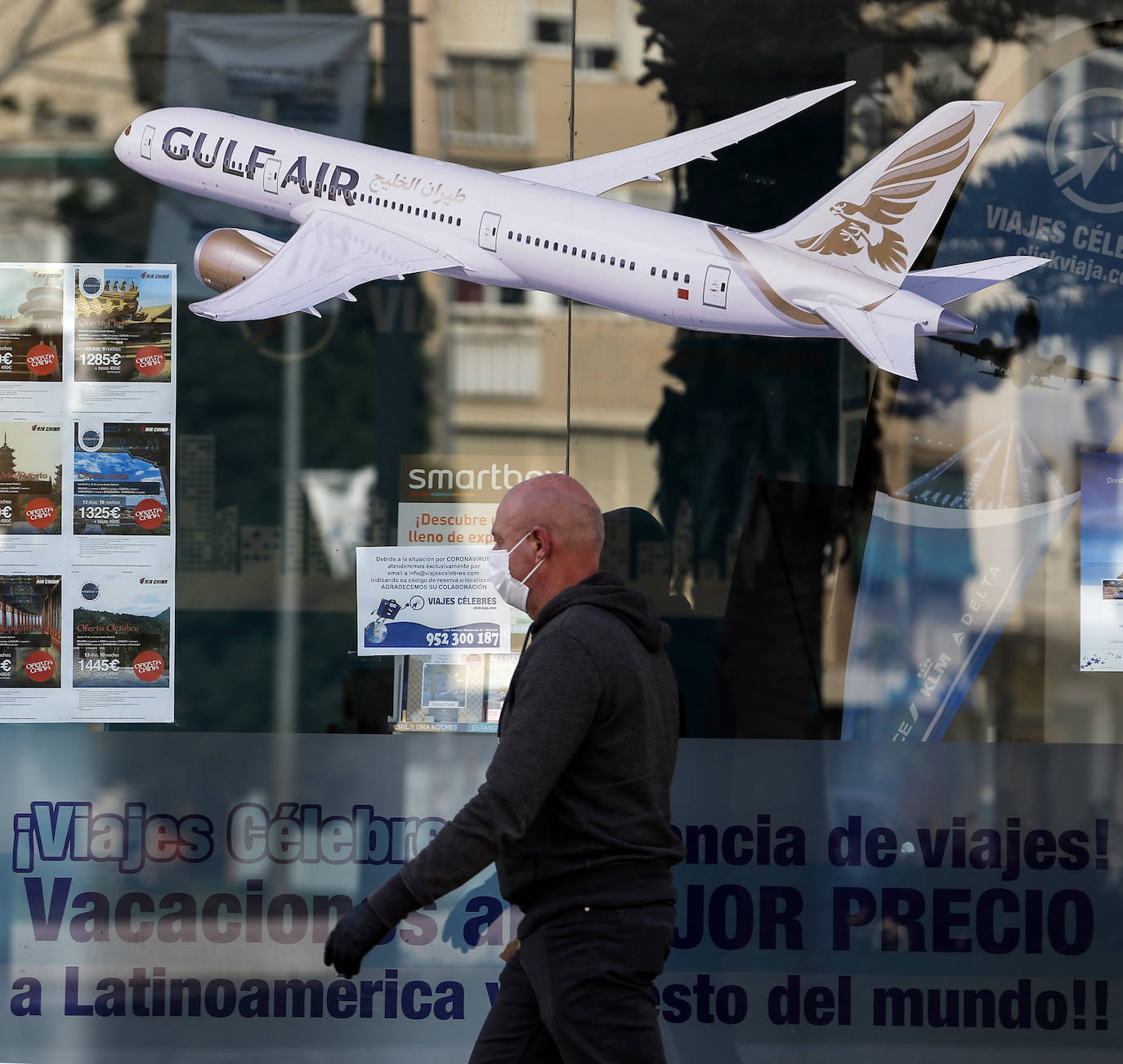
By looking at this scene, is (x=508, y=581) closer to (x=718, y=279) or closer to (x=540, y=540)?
(x=540, y=540)

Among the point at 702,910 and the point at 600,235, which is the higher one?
the point at 600,235

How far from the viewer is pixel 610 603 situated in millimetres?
2877

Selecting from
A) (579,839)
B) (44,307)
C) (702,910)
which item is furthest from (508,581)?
(44,307)

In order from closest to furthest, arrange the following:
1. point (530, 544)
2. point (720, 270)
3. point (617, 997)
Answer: point (617, 997), point (530, 544), point (720, 270)

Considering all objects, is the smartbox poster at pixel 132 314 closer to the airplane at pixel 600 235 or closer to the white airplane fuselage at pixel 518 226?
the airplane at pixel 600 235

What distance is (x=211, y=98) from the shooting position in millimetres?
4602

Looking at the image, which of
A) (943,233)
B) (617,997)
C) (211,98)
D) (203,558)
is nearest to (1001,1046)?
(617,997)

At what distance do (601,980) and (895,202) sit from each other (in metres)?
2.92

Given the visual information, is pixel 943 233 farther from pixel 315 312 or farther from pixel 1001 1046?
pixel 1001 1046

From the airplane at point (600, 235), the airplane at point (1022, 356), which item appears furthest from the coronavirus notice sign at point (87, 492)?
the airplane at point (1022, 356)

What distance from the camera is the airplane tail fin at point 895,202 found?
4.52 m

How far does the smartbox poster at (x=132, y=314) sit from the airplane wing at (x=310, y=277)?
0.14m

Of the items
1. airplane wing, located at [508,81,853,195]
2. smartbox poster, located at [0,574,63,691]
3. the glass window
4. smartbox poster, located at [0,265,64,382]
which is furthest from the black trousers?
smartbox poster, located at [0,265,64,382]

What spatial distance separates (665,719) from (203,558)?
224 cm
